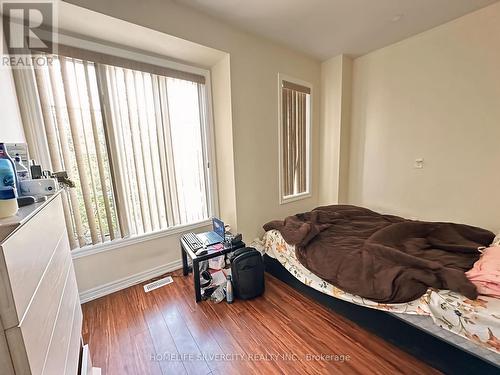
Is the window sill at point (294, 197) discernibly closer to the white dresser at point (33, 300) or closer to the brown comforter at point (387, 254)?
the brown comforter at point (387, 254)

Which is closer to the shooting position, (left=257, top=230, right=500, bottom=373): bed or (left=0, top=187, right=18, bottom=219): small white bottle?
(left=0, top=187, right=18, bottom=219): small white bottle

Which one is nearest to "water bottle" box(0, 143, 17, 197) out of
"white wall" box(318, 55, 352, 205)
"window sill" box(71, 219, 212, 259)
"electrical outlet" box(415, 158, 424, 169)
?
"window sill" box(71, 219, 212, 259)

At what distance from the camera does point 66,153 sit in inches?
71.9

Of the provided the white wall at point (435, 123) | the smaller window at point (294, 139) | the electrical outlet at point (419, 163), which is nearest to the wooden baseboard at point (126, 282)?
the smaller window at point (294, 139)

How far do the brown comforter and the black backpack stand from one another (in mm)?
382

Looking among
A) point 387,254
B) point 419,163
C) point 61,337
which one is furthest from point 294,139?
point 61,337

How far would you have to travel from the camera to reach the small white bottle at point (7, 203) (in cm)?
63

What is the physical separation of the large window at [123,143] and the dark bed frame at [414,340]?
73.7 inches

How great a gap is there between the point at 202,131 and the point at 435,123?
2.73 meters

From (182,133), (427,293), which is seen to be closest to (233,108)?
(182,133)

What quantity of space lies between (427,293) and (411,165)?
191 cm

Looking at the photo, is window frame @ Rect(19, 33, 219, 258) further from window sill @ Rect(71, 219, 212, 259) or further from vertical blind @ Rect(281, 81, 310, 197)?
vertical blind @ Rect(281, 81, 310, 197)

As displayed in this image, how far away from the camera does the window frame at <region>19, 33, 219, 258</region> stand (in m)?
1.81

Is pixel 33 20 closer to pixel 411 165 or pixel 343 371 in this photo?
pixel 343 371
